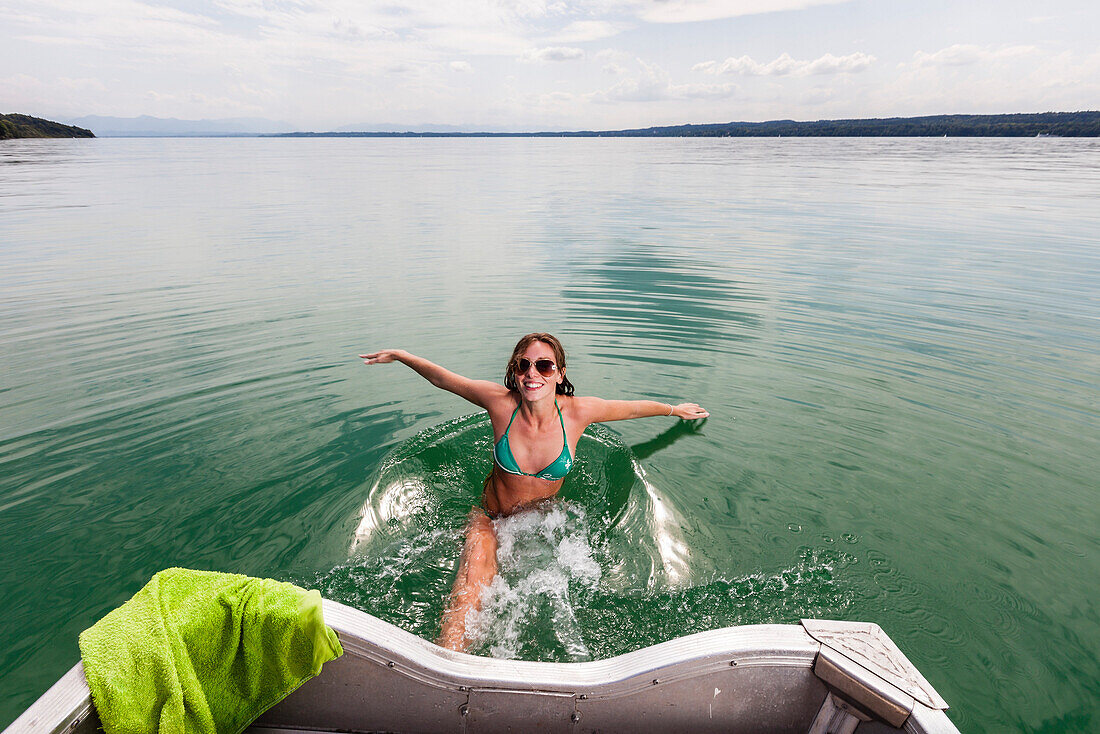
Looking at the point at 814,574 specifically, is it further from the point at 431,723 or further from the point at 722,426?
the point at 431,723

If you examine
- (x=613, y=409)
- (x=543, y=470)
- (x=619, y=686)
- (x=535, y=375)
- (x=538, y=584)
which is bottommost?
(x=538, y=584)

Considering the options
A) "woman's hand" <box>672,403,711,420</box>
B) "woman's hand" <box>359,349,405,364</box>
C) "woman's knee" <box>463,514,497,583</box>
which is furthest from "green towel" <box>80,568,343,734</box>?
"woman's hand" <box>672,403,711,420</box>

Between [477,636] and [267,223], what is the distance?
17648mm

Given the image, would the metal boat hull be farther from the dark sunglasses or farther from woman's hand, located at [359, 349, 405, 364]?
woman's hand, located at [359, 349, 405, 364]

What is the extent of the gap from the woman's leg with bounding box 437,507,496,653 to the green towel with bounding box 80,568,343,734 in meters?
1.19

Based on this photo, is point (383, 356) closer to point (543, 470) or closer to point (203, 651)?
point (543, 470)

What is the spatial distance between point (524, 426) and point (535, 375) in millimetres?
485

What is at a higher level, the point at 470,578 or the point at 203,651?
the point at 203,651

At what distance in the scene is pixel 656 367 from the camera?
7590 mm

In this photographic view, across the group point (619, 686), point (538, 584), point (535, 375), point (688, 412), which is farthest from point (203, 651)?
point (688, 412)

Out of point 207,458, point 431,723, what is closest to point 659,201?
point 207,458

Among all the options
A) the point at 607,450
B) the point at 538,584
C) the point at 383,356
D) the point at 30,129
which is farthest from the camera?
the point at 30,129

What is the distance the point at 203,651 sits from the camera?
90.7 inches

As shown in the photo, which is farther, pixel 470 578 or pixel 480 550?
pixel 480 550
